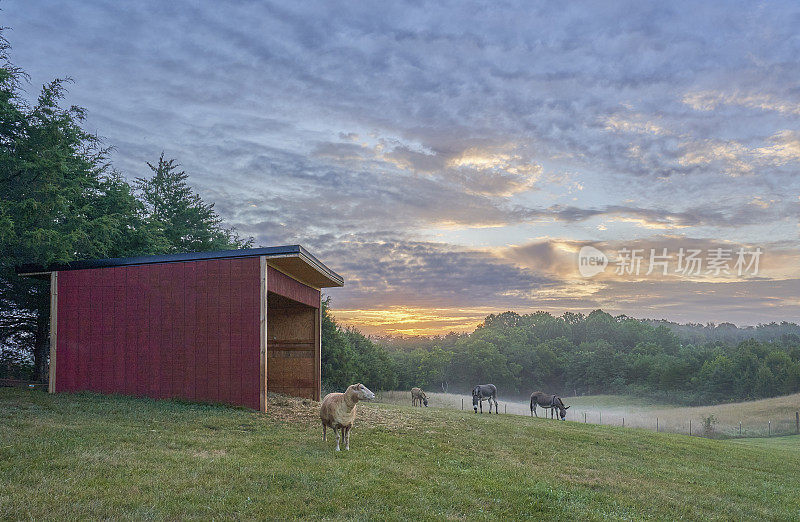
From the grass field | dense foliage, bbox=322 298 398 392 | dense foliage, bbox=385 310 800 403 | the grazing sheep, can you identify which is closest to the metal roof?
the grazing sheep

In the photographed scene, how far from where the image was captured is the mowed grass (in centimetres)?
705

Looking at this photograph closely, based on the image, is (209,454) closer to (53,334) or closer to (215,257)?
(215,257)

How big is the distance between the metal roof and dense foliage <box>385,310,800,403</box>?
61.4 meters

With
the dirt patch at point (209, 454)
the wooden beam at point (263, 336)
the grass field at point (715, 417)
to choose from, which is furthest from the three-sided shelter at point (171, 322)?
the grass field at point (715, 417)

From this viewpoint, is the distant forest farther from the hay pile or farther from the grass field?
the hay pile

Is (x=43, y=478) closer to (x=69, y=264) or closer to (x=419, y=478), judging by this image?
(x=419, y=478)

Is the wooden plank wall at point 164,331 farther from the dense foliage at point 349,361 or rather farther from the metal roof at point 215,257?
the dense foliage at point 349,361

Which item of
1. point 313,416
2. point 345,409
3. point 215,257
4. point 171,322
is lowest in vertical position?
point 313,416

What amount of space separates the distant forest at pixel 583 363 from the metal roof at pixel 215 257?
31978 millimetres


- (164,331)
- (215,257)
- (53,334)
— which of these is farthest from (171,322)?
(53,334)

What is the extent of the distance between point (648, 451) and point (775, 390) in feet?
240

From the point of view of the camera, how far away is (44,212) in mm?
18688

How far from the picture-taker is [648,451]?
54.1 ft

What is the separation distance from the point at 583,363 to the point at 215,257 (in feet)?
290
